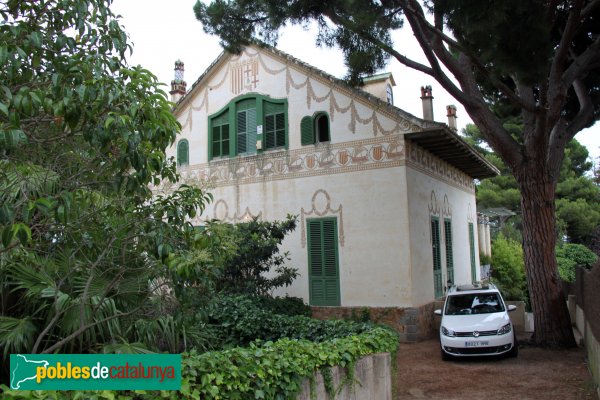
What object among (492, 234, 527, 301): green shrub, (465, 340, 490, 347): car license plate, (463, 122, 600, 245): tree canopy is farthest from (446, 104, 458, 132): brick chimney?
(463, 122, 600, 245): tree canopy

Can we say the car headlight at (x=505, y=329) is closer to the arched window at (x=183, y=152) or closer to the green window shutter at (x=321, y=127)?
the green window shutter at (x=321, y=127)

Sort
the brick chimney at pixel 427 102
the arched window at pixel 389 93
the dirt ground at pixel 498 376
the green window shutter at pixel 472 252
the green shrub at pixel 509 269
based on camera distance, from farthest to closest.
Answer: the green shrub at pixel 509 269, the green window shutter at pixel 472 252, the arched window at pixel 389 93, the brick chimney at pixel 427 102, the dirt ground at pixel 498 376

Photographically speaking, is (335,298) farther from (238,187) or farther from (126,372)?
(126,372)

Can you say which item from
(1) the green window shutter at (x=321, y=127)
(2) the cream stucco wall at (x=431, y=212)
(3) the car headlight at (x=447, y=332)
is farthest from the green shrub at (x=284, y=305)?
(1) the green window shutter at (x=321, y=127)

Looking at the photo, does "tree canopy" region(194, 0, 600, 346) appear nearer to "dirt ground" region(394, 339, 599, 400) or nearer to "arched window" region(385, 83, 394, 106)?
"dirt ground" region(394, 339, 599, 400)

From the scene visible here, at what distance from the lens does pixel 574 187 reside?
3375cm

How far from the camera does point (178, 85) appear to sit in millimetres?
18750

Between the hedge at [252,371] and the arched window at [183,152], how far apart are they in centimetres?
1158

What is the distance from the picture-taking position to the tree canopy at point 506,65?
1056cm

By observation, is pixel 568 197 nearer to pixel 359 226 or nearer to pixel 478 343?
pixel 359 226

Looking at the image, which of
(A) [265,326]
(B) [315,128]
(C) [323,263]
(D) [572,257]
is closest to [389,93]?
(B) [315,128]

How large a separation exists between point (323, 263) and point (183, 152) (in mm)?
6398

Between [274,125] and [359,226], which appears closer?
[359,226]

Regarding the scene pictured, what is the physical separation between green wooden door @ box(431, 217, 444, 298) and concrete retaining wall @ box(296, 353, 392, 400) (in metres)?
8.02
